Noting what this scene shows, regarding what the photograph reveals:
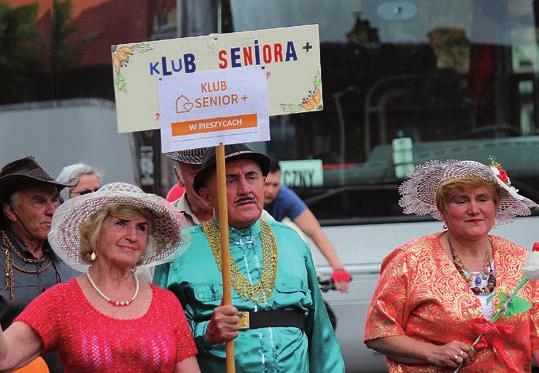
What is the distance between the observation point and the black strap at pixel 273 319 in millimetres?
4742

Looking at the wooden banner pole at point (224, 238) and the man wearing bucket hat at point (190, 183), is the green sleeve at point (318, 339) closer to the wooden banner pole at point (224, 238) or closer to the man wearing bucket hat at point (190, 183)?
the wooden banner pole at point (224, 238)

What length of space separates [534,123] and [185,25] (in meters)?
2.30

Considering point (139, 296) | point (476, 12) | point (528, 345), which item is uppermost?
point (476, 12)

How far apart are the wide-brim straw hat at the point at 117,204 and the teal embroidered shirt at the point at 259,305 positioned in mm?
111

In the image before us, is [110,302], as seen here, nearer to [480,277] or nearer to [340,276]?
[480,277]

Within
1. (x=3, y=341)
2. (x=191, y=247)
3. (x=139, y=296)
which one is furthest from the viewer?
(x=191, y=247)

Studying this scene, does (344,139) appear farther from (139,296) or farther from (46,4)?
(139,296)

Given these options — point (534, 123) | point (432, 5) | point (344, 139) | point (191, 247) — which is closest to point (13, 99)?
point (344, 139)

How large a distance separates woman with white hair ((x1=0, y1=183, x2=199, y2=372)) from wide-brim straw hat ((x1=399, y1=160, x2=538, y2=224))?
1074 millimetres

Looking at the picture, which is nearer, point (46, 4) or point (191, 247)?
point (191, 247)

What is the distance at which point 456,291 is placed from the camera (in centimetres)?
496

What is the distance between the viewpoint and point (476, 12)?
27.6ft

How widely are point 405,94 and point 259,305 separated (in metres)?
3.92

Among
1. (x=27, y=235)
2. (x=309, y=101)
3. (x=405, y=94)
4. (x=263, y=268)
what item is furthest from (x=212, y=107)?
(x=405, y=94)
